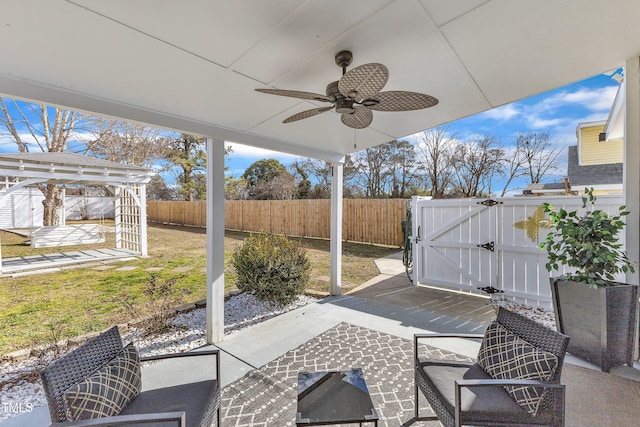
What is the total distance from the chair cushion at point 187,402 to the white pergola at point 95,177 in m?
6.75

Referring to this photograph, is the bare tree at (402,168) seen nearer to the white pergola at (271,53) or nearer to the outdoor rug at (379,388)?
the white pergola at (271,53)

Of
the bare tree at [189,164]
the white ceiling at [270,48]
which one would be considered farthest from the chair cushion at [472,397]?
the bare tree at [189,164]

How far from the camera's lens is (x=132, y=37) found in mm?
1796

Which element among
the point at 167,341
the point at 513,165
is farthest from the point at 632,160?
the point at 513,165

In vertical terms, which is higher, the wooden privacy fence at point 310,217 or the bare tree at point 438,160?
the bare tree at point 438,160

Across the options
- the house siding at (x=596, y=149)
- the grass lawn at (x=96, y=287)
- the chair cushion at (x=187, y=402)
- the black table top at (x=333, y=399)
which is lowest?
the grass lawn at (x=96, y=287)

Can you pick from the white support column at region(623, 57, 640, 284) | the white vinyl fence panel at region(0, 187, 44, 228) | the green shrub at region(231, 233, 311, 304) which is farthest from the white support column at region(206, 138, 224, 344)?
the white vinyl fence panel at region(0, 187, 44, 228)

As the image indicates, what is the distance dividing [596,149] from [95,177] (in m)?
13.9

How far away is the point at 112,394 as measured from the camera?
1492 millimetres

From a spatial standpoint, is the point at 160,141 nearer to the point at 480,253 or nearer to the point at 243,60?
the point at 243,60

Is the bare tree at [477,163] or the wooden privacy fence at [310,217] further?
Answer: the bare tree at [477,163]

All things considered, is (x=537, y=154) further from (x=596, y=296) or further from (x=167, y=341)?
(x=167, y=341)

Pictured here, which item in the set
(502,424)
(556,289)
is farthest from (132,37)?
(556,289)

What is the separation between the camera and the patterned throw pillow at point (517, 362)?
1522mm
